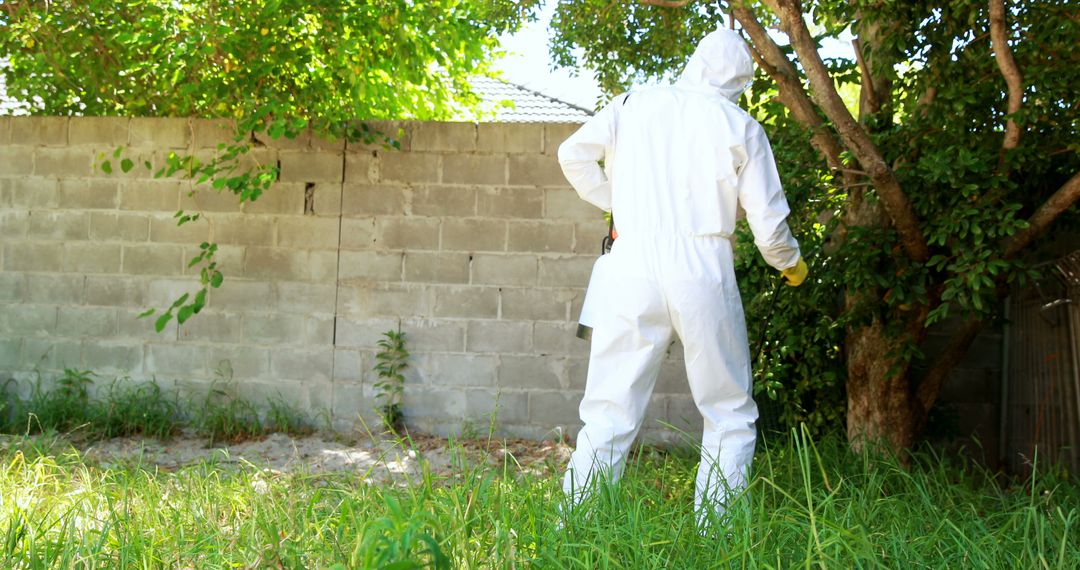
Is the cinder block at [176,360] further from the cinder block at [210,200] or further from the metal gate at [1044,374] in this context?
the metal gate at [1044,374]

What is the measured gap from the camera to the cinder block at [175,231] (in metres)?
5.70

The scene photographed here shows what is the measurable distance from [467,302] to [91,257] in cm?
215

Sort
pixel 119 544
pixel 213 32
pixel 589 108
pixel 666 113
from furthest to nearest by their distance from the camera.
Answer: pixel 589 108
pixel 213 32
pixel 666 113
pixel 119 544

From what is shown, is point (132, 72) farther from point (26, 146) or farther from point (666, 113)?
point (666, 113)

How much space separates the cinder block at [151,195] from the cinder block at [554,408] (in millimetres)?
2258

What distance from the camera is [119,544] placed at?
277 centimetres

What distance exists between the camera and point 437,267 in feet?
18.1

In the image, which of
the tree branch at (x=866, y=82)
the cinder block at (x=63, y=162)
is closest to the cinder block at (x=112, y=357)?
the cinder block at (x=63, y=162)

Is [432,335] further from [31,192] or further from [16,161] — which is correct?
[16,161]

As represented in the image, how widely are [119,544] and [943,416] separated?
3742 millimetres

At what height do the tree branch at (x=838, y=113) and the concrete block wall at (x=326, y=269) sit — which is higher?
the tree branch at (x=838, y=113)

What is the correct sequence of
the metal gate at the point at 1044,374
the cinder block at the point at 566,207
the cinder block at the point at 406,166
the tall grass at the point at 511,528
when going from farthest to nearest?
the cinder block at the point at 406,166
the cinder block at the point at 566,207
the metal gate at the point at 1044,374
the tall grass at the point at 511,528

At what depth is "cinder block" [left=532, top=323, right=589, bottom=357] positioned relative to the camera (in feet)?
17.8

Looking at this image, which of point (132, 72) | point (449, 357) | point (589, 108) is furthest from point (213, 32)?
point (589, 108)
